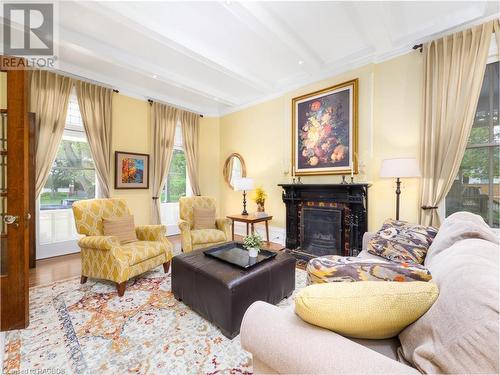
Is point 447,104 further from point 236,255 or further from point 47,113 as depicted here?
point 47,113

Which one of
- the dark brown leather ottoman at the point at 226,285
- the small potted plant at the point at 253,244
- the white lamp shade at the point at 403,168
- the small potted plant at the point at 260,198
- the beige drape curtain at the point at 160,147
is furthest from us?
the beige drape curtain at the point at 160,147

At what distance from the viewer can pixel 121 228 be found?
2.94 metres

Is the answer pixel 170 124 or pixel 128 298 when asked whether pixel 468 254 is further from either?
pixel 170 124

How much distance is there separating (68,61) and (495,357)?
5.14 m

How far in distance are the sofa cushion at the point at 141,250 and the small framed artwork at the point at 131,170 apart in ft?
6.00

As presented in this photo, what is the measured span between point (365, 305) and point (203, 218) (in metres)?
3.25

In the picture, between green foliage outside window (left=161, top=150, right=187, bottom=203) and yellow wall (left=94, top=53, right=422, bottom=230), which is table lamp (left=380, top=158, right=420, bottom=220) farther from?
green foliage outside window (left=161, top=150, right=187, bottom=203)

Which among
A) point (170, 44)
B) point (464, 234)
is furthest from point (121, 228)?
point (464, 234)

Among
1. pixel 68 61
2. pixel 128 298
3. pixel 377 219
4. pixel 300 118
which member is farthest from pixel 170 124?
pixel 377 219

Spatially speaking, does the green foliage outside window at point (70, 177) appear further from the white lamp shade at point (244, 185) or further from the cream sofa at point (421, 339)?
the cream sofa at point (421, 339)

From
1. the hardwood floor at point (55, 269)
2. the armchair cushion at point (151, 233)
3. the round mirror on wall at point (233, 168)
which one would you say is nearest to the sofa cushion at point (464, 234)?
the hardwood floor at point (55, 269)

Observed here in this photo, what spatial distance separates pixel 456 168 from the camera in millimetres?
2686

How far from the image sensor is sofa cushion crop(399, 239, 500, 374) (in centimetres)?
60

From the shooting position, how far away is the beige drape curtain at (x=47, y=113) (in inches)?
131
